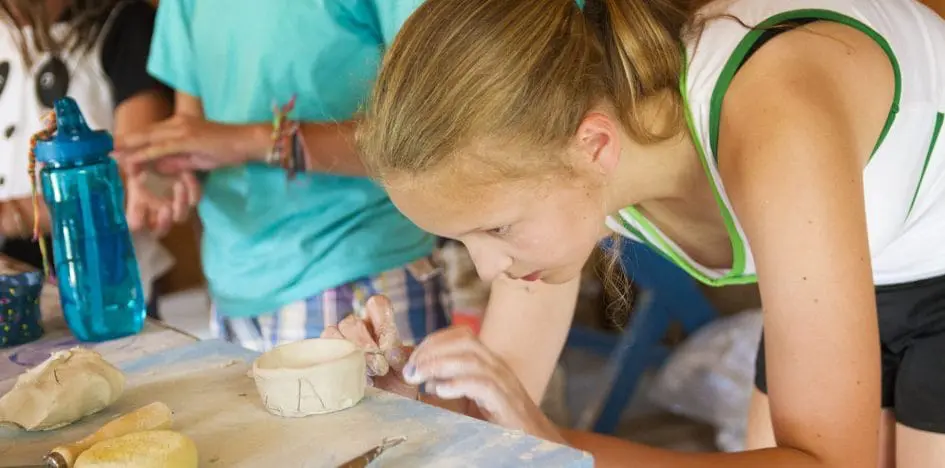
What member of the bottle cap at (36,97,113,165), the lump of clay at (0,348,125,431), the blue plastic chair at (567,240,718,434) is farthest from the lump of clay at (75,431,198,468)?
the blue plastic chair at (567,240,718,434)

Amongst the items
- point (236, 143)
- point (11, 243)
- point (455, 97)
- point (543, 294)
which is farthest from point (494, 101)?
point (11, 243)

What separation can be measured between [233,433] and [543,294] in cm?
53

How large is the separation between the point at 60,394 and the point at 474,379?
359 mm

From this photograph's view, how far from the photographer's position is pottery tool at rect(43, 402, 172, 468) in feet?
Result: 2.33

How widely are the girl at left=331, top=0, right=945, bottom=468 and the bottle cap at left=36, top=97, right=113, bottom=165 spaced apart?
12.4 inches

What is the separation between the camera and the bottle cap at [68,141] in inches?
41.7

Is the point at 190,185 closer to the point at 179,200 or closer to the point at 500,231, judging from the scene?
the point at 179,200

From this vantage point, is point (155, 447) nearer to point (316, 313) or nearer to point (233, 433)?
point (233, 433)

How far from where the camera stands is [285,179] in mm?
1355

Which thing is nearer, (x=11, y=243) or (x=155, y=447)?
(x=155, y=447)

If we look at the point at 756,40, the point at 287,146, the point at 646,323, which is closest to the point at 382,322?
the point at 287,146

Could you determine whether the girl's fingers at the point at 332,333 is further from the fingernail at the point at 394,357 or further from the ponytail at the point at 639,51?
the ponytail at the point at 639,51

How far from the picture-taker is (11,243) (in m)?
1.90

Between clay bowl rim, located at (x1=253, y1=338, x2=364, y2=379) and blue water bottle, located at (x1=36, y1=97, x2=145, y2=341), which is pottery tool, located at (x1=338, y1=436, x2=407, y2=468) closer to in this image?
clay bowl rim, located at (x1=253, y1=338, x2=364, y2=379)
